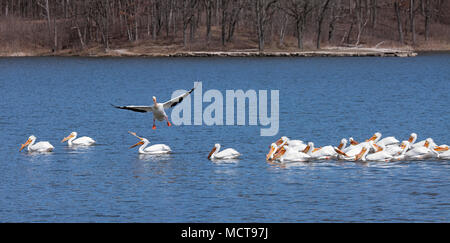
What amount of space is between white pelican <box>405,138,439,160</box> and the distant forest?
76.9 meters

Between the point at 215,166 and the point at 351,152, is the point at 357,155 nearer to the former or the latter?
the point at 351,152

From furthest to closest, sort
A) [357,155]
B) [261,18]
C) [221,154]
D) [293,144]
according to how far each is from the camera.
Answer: [261,18]
[293,144]
[221,154]
[357,155]

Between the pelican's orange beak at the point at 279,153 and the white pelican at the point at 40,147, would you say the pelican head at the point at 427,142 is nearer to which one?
the pelican's orange beak at the point at 279,153

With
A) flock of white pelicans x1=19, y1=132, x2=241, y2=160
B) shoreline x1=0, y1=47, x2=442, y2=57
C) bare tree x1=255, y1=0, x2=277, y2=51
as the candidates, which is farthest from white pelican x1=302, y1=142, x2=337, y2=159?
shoreline x1=0, y1=47, x2=442, y2=57

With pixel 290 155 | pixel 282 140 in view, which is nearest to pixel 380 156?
pixel 290 155

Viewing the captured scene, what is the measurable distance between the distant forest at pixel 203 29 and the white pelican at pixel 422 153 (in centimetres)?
7686

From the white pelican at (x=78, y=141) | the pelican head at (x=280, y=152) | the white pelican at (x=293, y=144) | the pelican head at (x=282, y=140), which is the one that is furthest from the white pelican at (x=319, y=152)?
the white pelican at (x=78, y=141)

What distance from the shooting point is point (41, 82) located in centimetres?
7806

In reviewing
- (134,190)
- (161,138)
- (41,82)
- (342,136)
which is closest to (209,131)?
(161,138)

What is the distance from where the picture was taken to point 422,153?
29562mm

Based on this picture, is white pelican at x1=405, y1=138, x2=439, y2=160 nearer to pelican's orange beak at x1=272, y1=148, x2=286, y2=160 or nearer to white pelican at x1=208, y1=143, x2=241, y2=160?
pelican's orange beak at x1=272, y1=148, x2=286, y2=160

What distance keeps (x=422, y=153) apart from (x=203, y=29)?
309ft

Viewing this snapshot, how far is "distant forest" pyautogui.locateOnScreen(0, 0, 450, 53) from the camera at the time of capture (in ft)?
372

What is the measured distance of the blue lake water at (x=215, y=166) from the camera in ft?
76.0
